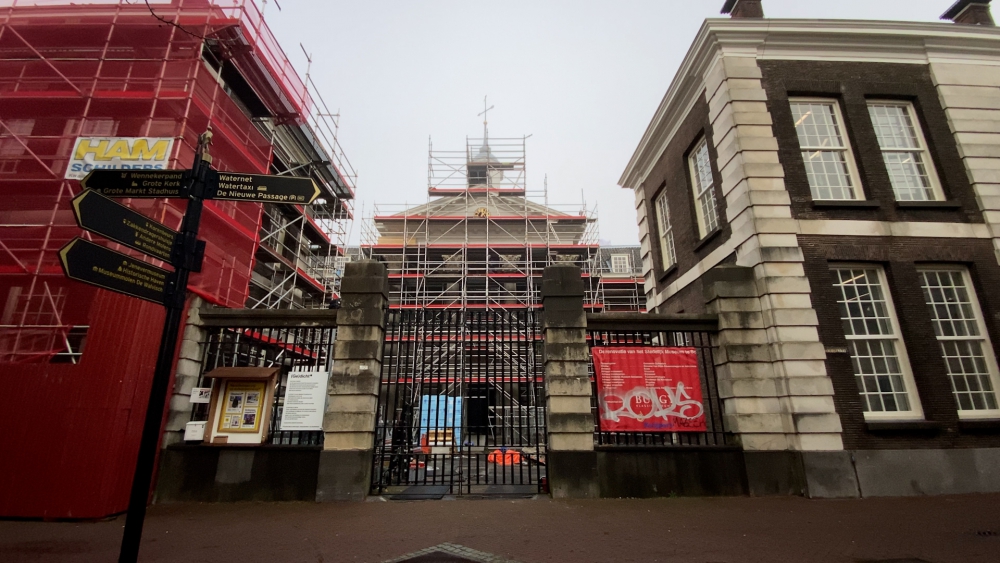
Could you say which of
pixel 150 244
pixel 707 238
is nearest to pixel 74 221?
pixel 150 244

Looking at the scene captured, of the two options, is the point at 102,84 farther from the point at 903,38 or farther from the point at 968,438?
the point at 968,438

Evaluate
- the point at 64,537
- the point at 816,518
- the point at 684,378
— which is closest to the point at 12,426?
the point at 64,537

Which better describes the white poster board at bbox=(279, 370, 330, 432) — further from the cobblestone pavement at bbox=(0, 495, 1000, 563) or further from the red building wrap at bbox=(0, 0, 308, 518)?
the red building wrap at bbox=(0, 0, 308, 518)

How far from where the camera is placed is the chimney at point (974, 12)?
39.9ft

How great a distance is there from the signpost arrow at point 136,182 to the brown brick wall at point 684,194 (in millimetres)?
10353

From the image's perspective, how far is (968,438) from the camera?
8.52 m

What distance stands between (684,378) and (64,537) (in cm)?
966

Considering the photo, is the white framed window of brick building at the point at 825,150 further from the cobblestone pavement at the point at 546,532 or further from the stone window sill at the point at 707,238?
the cobblestone pavement at the point at 546,532

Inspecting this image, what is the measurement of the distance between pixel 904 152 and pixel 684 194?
4.82m

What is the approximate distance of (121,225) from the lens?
379 cm

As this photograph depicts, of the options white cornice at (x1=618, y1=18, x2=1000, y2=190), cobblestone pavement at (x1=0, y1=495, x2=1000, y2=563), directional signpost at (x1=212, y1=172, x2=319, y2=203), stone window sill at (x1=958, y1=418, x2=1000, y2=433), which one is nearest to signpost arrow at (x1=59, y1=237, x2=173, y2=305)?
directional signpost at (x1=212, y1=172, x2=319, y2=203)

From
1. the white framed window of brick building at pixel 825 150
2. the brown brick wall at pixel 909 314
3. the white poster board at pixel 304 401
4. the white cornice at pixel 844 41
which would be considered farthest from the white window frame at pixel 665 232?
the white poster board at pixel 304 401

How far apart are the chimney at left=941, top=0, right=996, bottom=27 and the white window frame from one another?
894cm

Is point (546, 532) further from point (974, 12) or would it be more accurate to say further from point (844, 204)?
point (974, 12)
